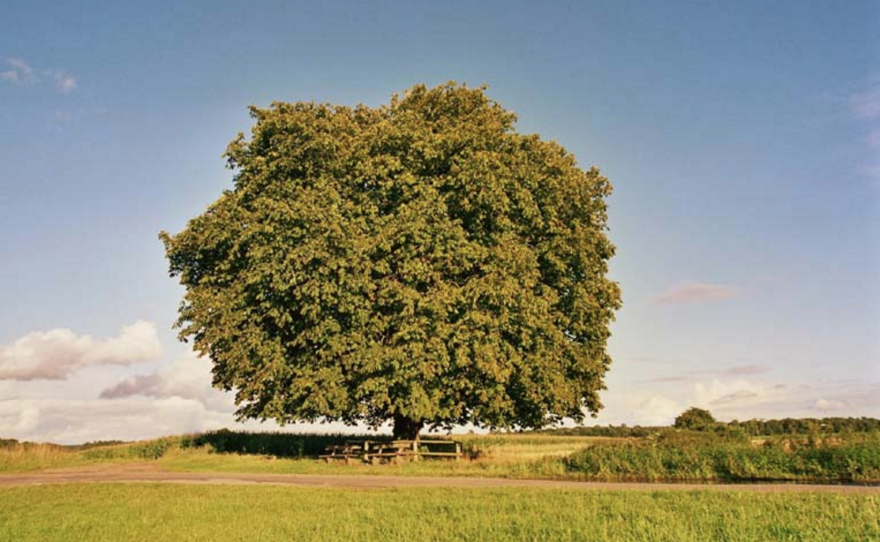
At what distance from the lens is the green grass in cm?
1502

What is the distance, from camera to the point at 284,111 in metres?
39.6

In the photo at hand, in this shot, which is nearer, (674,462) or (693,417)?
(674,462)

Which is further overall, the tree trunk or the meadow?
the tree trunk

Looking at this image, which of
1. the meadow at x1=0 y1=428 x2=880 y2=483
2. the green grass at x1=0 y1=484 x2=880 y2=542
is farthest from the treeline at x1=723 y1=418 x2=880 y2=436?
the green grass at x1=0 y1=484 x2=880 y2=542

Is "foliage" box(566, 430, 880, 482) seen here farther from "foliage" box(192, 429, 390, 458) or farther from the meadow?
"foliage" box(192, 429, 390, 458)

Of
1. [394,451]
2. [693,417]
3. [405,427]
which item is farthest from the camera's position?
[693,417]

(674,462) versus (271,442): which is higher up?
(271,442)

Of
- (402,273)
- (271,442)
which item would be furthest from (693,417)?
(271,442)

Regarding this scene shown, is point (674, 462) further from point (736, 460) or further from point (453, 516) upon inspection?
point (453, 516)

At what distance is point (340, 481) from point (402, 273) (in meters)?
10.6

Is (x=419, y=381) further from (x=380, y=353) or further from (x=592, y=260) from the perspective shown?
(x=592, y=260)

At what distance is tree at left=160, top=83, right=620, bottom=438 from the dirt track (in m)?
5.07

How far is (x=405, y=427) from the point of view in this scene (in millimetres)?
38812

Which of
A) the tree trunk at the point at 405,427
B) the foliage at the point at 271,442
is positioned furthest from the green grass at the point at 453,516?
the foliage at the point at 271,442
